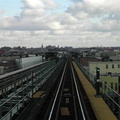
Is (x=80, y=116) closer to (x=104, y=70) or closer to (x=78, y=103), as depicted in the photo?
(x=78, y=103)

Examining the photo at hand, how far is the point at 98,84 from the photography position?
1593 cm

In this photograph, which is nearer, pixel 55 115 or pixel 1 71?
pixel 55 115

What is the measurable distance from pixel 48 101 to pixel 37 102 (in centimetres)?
84

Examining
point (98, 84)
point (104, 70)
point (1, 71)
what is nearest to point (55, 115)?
point (98, 84)

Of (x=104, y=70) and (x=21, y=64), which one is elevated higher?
(x=21, y=64)

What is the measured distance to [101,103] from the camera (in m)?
14.3

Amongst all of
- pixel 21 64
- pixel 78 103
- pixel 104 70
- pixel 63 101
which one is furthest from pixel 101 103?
pixel 104 70

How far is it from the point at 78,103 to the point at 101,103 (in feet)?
4.90

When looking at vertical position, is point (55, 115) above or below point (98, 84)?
below

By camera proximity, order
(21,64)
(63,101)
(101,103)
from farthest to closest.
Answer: (21,64) < (63,101) < (101,103)

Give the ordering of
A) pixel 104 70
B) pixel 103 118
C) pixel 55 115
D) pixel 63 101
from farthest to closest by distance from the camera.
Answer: pixel 104 70, pixel 63 101, pixel 55 115, pixel 103 118

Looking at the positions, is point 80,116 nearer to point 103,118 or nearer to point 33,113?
point 103,118

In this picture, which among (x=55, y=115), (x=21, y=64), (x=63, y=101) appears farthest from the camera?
(x=21, y=64)

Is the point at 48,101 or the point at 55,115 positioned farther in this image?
the point at 48,101
